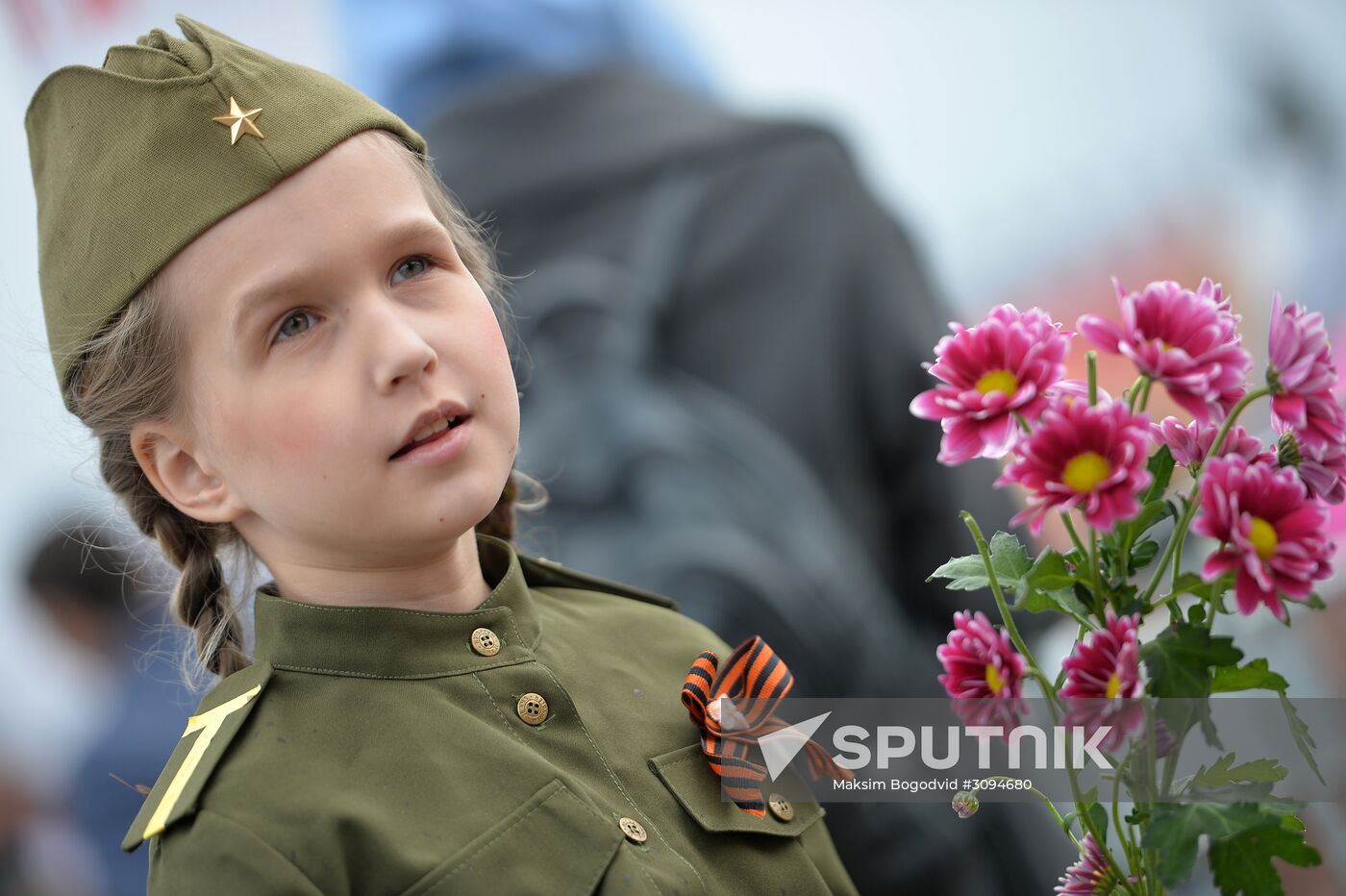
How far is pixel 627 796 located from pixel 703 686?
0.12 m

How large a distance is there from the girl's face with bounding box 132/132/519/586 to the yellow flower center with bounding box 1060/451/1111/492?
43cm

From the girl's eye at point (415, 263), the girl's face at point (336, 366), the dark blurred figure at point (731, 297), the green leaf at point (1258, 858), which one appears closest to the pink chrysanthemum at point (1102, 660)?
the green leaf at point (1258, 858)

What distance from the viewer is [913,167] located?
7.43 feet

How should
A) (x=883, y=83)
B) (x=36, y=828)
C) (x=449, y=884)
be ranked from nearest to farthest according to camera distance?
(x=449, y=884), (x=36, y=828), (x=883, y=83)

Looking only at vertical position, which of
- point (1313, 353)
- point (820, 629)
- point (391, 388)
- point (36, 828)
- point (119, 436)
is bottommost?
point (36, 828)

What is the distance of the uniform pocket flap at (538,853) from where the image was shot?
2.68ft

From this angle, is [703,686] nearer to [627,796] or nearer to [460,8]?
[627,796]

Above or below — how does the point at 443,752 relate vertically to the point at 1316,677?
above

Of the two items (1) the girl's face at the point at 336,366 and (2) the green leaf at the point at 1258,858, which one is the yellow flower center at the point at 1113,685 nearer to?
(2) the green leaf at the point at 1258,858

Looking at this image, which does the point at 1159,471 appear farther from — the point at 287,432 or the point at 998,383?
the point at 287,432

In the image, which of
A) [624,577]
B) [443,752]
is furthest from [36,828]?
[443,752]

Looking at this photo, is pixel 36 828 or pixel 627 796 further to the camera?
pixel 36 828

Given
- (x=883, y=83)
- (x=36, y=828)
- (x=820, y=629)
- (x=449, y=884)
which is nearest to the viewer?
(x=449, y=884)

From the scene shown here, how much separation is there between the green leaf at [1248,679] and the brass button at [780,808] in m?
0.40
